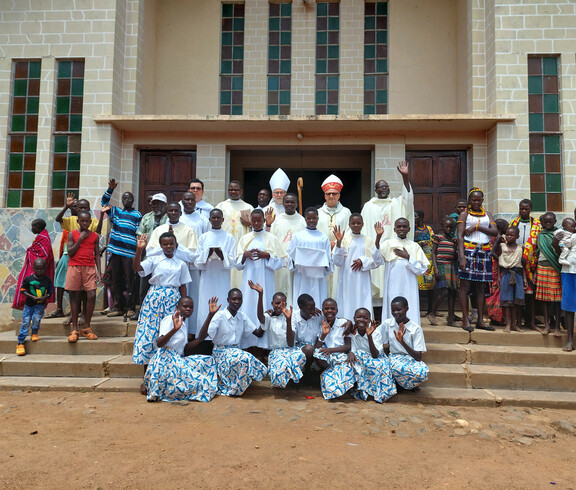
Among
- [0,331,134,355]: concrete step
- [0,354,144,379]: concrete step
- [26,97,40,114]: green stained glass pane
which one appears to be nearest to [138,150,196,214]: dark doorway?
[26,97,40,114]: green stained glass pane

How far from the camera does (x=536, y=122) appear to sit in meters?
8.30

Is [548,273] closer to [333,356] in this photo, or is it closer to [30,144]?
[333,356]

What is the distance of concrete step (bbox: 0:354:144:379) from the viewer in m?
5.64

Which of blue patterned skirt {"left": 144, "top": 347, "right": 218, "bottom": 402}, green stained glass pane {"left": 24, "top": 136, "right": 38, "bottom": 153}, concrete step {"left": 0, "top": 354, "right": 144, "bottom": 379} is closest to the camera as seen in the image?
blue patterned skirt {"left": 144, "top": 347, "right": 218, "bottom": 402}

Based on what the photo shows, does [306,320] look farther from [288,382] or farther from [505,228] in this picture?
[505,228]

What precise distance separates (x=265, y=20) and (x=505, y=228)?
A: 6462 mm

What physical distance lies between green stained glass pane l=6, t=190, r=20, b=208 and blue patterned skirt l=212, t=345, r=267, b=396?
6002 millimetres

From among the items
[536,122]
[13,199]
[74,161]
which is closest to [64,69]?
[74,161]

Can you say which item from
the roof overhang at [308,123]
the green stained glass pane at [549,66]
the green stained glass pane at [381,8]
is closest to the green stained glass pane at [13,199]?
the roof overhang at [308,123]

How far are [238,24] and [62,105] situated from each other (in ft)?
12.8

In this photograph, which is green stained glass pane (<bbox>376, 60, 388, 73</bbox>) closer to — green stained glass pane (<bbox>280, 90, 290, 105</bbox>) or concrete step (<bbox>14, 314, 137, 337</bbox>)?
green stained glass pane (<bbox>280, 90, 290, 105</bbox>)

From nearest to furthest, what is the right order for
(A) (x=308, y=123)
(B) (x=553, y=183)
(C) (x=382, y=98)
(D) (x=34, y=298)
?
1. (D) (x=34, y=298)
2. (B) (x=553, y=183)
3. (A) (x=308, y=123)
4. (C) (x=382, y=98)

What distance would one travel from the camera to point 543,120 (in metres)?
8.30

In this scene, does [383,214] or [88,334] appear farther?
[383,214]
